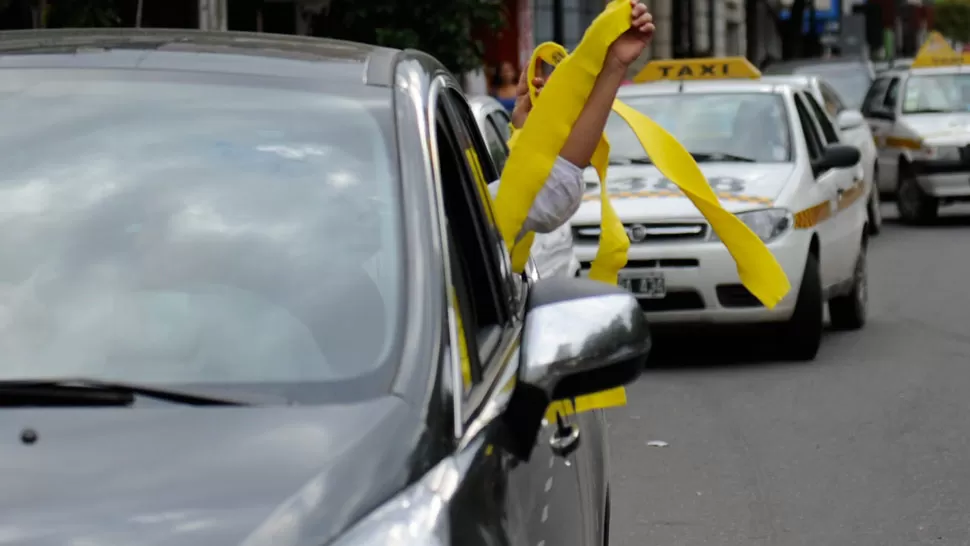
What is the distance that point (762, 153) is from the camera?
11773 mm

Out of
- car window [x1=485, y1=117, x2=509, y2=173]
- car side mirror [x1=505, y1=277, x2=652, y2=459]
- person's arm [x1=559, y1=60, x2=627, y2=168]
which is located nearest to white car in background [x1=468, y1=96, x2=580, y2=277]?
car window [x1=485, y1=117, x2=509, y2=173]

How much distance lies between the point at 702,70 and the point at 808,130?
1.63 m

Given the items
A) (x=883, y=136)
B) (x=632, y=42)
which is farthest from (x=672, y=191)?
(x=883, y=136)

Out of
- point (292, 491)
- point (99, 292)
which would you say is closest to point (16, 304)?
point (99, 292)

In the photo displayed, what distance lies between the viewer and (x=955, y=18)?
341ft

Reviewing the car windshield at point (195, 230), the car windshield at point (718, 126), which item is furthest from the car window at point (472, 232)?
the car windshield at point (718, 126)

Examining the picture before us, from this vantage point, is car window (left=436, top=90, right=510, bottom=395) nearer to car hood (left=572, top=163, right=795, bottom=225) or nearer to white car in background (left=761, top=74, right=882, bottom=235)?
car hood (left=572, top=163, right=795, bottom=225)

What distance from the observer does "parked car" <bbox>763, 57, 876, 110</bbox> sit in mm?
27188

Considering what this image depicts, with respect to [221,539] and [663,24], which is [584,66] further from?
[663,24]

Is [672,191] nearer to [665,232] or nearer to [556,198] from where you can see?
[665,232]

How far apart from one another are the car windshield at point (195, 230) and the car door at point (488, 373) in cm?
18

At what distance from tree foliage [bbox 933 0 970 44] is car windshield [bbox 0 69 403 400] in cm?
10289

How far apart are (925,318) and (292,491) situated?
10738 millimetres

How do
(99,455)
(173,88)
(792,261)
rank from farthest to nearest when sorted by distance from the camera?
(792,261) < (173,88) < (99,455)
